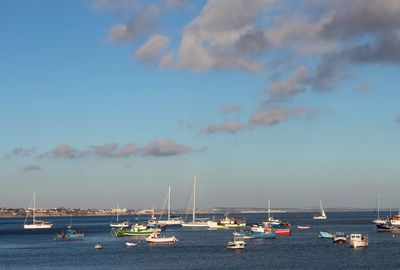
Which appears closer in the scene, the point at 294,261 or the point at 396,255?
the point at 294,261

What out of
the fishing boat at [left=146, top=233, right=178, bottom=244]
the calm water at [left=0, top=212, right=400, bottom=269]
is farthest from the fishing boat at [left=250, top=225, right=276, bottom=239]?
the fishing boat at [left=146, top=233, right=178, bottom=244]

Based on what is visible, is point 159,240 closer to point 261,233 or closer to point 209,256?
point 261,233

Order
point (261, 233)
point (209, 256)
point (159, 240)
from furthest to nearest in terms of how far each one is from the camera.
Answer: point (261, 233) → point (159, 240) → point (209, 256)

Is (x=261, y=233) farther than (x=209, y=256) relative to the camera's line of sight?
Yes

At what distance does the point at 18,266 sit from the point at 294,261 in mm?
44983

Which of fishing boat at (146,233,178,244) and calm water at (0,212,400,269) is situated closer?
calm water at (0,212,400,269)

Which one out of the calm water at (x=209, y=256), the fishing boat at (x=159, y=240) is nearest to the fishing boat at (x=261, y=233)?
the calm water at (x=209, y=256)

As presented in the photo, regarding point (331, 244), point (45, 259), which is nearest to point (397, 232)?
point (331, 244)

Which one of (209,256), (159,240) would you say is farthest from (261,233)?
(209,256)

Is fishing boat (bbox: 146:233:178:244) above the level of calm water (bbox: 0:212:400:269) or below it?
above

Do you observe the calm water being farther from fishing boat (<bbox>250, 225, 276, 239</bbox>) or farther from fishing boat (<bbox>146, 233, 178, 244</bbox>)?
fishing boat (<bbox>250, 225, 276, 239</bbox>)

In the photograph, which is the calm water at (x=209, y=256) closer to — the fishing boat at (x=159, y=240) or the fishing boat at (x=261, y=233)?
the fishing boat at (x=159, y=240)

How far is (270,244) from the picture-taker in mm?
149375

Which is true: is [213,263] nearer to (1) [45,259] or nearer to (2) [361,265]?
(2) [361,265]
